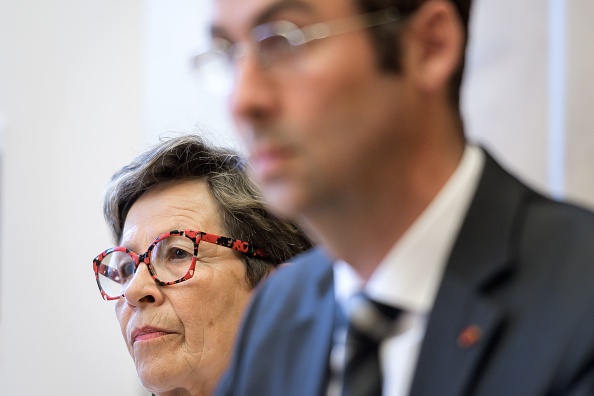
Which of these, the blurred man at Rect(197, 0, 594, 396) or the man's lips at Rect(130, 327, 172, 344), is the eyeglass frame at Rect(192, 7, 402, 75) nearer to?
the blurred man at Rect(197, 0, 594, 396)

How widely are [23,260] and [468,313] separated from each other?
324 cm

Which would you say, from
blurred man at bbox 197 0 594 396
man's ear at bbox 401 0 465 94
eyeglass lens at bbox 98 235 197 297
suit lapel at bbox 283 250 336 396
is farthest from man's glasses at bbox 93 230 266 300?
man's ear at bbox 401 0 465 94

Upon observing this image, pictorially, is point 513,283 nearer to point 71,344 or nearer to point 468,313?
point 468,313

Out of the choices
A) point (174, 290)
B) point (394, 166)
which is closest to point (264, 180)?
point (394, 166)

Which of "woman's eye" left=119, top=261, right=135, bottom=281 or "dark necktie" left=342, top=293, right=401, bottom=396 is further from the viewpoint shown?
"woman's eye" left=119, top=261, right=135, bottom=281

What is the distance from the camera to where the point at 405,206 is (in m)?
0.91

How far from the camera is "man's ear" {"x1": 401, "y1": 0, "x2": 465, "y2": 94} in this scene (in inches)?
35.1

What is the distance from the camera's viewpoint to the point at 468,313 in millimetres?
854

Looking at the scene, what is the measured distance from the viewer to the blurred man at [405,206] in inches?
32.9

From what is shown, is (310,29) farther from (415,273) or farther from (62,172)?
(62,172)

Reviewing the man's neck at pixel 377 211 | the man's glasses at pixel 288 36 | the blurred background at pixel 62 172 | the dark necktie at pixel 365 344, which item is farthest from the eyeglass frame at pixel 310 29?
the blurred background at pixel 62 172

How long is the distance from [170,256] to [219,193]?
20cm

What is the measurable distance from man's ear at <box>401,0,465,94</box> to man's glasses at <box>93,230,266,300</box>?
3.58ft

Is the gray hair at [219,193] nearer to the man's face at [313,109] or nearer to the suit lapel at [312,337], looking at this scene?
the suit lapel at [312,337]
